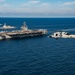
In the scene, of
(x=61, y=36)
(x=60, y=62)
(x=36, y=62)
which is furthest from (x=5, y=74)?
(x=61, y=36)

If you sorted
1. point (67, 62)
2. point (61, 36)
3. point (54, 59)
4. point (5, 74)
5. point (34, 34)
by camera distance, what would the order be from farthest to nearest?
point (34, 34) → point (61, 36) → point (54, 59) → point (67, 62) → point (5, 74)

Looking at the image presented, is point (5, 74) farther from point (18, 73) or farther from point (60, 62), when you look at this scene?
point (60, 62)

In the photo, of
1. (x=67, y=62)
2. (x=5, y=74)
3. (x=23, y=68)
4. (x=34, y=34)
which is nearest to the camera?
(x=5, y=74)

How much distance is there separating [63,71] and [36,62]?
14.9 m

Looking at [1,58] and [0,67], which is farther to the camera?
[1,58]

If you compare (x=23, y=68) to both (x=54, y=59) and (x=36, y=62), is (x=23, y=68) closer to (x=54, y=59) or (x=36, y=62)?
(x=36, y=62)

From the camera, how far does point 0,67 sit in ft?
240

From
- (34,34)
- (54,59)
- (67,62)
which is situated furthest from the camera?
(34,34)

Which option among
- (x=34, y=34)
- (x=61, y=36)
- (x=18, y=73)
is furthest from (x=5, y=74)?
(x=34, y=34)

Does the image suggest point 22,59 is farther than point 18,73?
Yes

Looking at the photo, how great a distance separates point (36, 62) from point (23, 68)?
31.5 ft

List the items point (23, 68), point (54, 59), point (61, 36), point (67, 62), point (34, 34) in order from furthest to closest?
point (34, 34) → point (61, 36) → point (54, 59) → point (67, 62) → point (23, 68)

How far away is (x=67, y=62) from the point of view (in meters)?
79.3

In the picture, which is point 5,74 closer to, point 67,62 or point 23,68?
point 23,68
